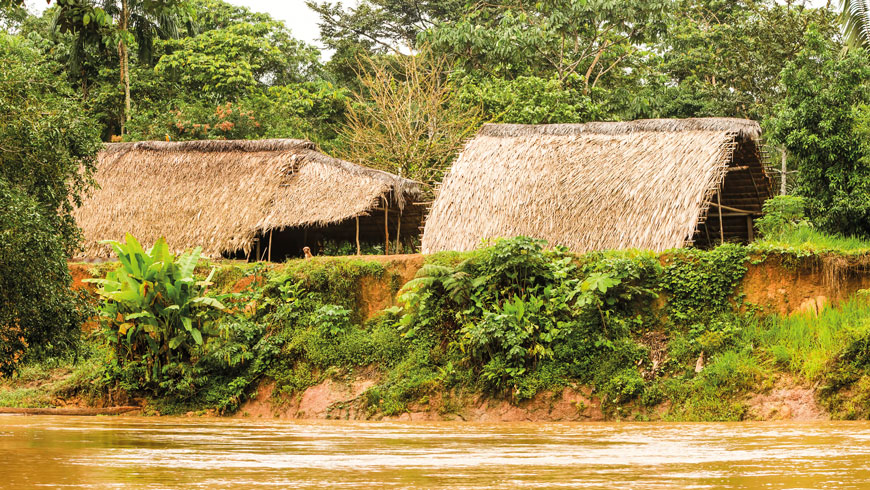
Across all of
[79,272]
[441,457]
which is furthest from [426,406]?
[79,272]

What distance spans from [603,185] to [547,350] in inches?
199

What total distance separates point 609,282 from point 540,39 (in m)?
15.1

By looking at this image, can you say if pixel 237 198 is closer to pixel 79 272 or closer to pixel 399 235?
pixel 399 235

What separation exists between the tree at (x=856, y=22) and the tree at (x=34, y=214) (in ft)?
53.6

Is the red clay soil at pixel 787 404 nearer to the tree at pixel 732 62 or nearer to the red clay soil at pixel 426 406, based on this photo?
the red clay soil at pixel 426 406

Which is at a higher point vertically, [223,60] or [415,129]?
[223,60]

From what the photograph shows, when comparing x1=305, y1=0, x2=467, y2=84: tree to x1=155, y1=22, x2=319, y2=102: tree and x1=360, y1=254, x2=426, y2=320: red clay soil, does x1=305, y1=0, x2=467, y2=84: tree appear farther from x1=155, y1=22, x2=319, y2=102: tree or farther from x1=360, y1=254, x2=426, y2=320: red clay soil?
x1=360, y1=254, x2=426, y2=320: red clay soil

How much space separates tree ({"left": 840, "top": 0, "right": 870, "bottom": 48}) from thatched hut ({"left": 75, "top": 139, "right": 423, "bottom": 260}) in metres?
9.86

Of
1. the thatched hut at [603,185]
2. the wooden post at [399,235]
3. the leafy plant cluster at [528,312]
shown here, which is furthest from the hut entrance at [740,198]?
the wooden post at [399,235]

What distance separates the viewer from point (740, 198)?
18.0 m

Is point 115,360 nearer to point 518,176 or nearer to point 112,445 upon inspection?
point 112,445

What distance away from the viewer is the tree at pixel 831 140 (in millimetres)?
15164

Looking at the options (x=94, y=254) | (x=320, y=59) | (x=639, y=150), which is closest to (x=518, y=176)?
(x=639, y=150)

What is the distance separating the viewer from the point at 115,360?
514 inches
